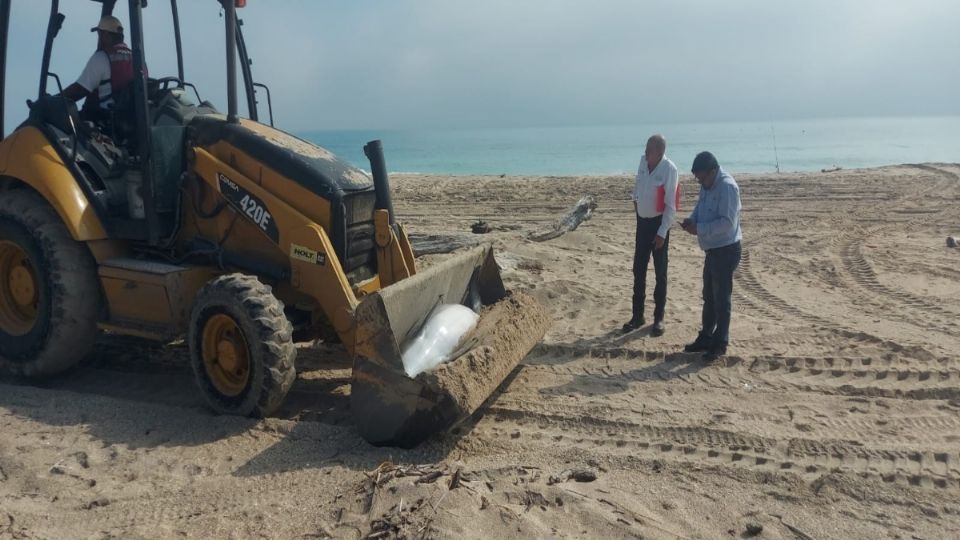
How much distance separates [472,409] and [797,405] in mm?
2368

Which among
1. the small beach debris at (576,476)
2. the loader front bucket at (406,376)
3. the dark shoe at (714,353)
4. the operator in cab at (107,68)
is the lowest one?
the small beach debris at (576,476)

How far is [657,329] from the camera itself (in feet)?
23.2

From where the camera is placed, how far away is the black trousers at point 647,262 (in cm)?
708

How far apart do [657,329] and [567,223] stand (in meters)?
5.57

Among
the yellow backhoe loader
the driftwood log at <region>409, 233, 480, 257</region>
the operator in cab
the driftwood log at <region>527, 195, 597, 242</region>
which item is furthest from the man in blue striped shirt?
the driftwood log at <region>527, 195, 597, 242</region>

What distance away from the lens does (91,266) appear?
18.8 ft

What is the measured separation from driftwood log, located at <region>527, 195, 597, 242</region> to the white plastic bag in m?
5.98

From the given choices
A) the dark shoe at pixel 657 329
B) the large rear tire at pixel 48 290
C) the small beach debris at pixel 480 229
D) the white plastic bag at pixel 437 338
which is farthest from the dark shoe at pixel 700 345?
the small beach debris at pixel 480 229

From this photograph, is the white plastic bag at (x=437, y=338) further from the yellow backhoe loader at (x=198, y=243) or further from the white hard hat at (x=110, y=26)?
the white hard hat at (x=110, y=26)

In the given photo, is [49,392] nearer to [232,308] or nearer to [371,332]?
[232,308]

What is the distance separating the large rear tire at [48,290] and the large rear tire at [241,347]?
1243 mm

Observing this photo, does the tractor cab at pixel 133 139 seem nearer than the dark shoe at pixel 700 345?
Yes

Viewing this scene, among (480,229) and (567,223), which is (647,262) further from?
(480,229)

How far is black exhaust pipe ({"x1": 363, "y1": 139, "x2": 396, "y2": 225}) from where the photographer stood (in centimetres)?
563
